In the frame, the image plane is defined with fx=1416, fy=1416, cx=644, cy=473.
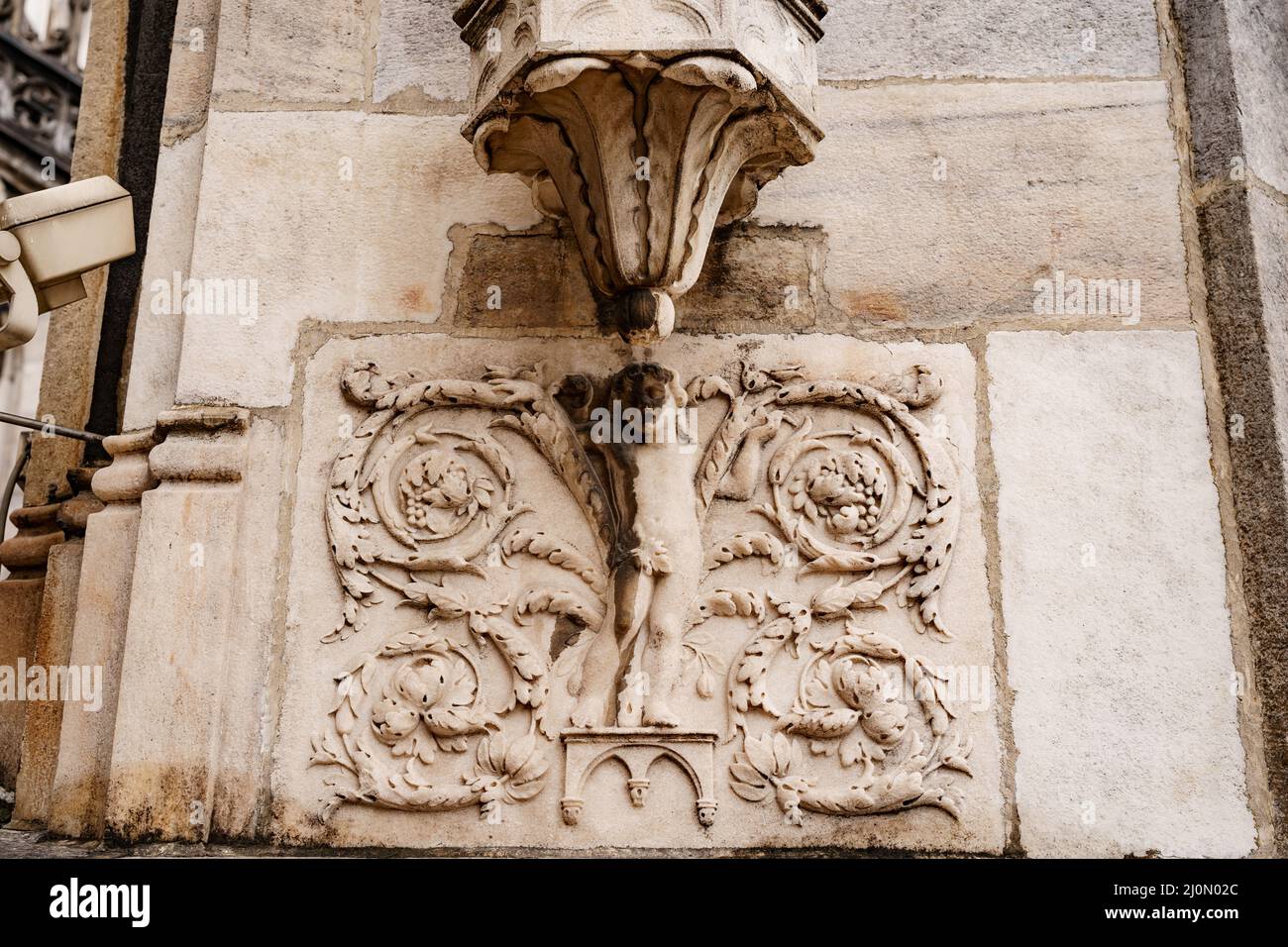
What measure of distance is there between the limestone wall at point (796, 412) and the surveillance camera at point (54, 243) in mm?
192

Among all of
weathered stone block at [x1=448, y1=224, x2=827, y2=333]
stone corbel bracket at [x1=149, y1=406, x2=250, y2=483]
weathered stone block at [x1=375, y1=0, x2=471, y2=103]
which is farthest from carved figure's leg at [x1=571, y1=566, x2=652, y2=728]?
weathered stone block at [x1=375, y1=0, x2=471, y2=103]

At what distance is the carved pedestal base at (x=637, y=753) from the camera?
2.69 metres

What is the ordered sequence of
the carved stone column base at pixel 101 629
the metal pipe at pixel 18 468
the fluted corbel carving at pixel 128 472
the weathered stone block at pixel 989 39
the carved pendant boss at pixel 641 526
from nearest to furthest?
1. the carved pendant boss at pixel 641 526
2. the carved stone column base at pixel 101 629
3. the fluted corbel carving at pixel 128 472
4. the weathered stone block at pixel 989 39
5. the metal pipe at pixel 18 468

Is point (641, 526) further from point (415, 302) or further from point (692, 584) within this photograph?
point (415, 302)

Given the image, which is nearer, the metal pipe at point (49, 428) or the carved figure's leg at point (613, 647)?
the carved figure's leg at point (613, 647)

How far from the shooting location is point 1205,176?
3156 millimetres

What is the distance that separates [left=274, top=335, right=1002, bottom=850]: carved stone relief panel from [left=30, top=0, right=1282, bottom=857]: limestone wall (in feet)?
0.03

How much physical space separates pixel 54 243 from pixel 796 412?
1.57m

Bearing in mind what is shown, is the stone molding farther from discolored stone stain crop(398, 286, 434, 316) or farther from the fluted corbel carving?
discolored stone stain crop(398, 286, 434, 316)

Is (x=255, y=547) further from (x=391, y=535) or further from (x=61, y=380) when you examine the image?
(x=61, y=380)

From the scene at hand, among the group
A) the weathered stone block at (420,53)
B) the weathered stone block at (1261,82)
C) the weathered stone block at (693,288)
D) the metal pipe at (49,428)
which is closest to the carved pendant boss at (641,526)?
the weathered stone block at (693,288)

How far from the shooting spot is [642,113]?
2.63 meters

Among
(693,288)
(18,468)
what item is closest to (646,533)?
(693,288)

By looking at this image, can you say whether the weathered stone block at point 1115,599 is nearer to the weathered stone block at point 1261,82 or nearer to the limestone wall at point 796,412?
the limestone wall at point 796,412
